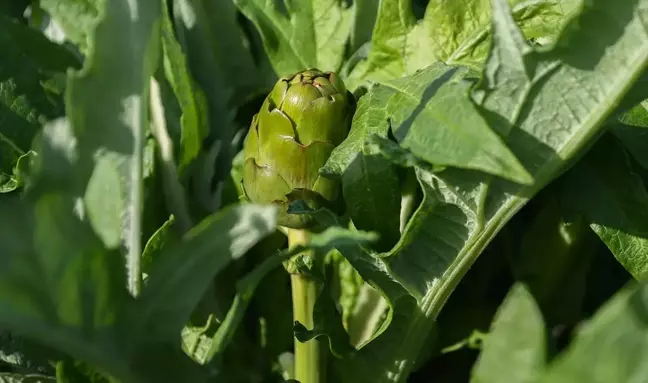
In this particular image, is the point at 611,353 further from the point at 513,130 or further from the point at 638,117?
the point at 638,117

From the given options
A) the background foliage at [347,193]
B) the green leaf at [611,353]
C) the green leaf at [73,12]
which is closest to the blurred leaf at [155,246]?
the background foliage at [347,193]

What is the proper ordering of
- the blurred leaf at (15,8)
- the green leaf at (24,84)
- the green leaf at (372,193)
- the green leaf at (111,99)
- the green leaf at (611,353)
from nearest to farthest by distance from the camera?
the green leaf at (611,353) < the green leaf at (111,99) < the green leaf at (372,193) < the green leaf at (24,84) < the blurred leaf at (15,8)

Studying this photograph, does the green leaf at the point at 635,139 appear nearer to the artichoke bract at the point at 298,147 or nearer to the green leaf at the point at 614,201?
the green leaf at the point at 614,201

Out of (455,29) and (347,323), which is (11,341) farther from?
(455,29)

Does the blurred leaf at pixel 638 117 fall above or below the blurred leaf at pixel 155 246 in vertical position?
above

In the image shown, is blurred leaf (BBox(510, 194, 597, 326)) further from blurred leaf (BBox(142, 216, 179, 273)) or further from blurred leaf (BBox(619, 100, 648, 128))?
blurred leaf (BBox(142, 216, 179, 273))

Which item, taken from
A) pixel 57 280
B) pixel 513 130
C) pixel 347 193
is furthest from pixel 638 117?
pixel 57 280

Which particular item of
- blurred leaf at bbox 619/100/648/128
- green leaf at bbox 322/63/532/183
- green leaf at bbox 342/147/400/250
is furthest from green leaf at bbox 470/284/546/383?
blurred leaf at bbox 619/100/648/128

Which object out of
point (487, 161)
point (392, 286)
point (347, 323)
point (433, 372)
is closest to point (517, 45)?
point (487, 161)
